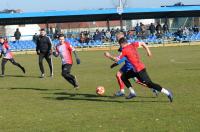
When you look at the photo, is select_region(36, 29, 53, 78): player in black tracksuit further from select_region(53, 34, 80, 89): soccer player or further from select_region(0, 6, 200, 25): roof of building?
select_region(0, 6, 200, 25): roof of building

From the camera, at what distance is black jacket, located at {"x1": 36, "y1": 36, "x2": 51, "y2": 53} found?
21.4m

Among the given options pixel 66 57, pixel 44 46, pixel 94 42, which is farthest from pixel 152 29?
pixel 66 57

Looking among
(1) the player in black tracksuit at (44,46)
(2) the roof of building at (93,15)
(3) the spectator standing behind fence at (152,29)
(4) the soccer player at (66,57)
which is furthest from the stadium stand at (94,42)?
(4) the soccer player at (66,57)

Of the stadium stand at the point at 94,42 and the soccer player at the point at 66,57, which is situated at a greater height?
the soccer player at the point at 66,57

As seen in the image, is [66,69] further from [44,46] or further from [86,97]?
[44,46]

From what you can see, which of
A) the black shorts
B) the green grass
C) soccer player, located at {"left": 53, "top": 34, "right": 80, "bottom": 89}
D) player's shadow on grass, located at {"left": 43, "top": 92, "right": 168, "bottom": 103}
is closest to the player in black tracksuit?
the green grass

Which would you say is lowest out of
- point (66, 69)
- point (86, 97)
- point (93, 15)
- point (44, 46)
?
point (86, 97)

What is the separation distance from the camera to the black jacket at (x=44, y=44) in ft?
70.3

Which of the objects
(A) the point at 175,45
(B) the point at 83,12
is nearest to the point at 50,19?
(B) the point at 83,12

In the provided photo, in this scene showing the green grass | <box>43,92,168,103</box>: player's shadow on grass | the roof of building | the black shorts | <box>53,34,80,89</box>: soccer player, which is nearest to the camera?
the green grass

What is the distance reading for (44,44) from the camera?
2148cm

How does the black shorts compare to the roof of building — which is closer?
the black shorts

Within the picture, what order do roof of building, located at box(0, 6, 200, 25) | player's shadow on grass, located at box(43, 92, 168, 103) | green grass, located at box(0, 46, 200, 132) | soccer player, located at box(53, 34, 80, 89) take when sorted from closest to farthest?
1. green grass, located at box(0, 46, 200, 132)
2. player's shadow on grass, located at box(43, 92, 168, 103)
3. soccer player, located at box(53, 34, 80, 89)
4. roof of building, located at box(0, 6, 200, 25)

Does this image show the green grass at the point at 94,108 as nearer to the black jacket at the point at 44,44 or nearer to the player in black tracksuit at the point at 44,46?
the player in black tracksuit at the point at 44,46
